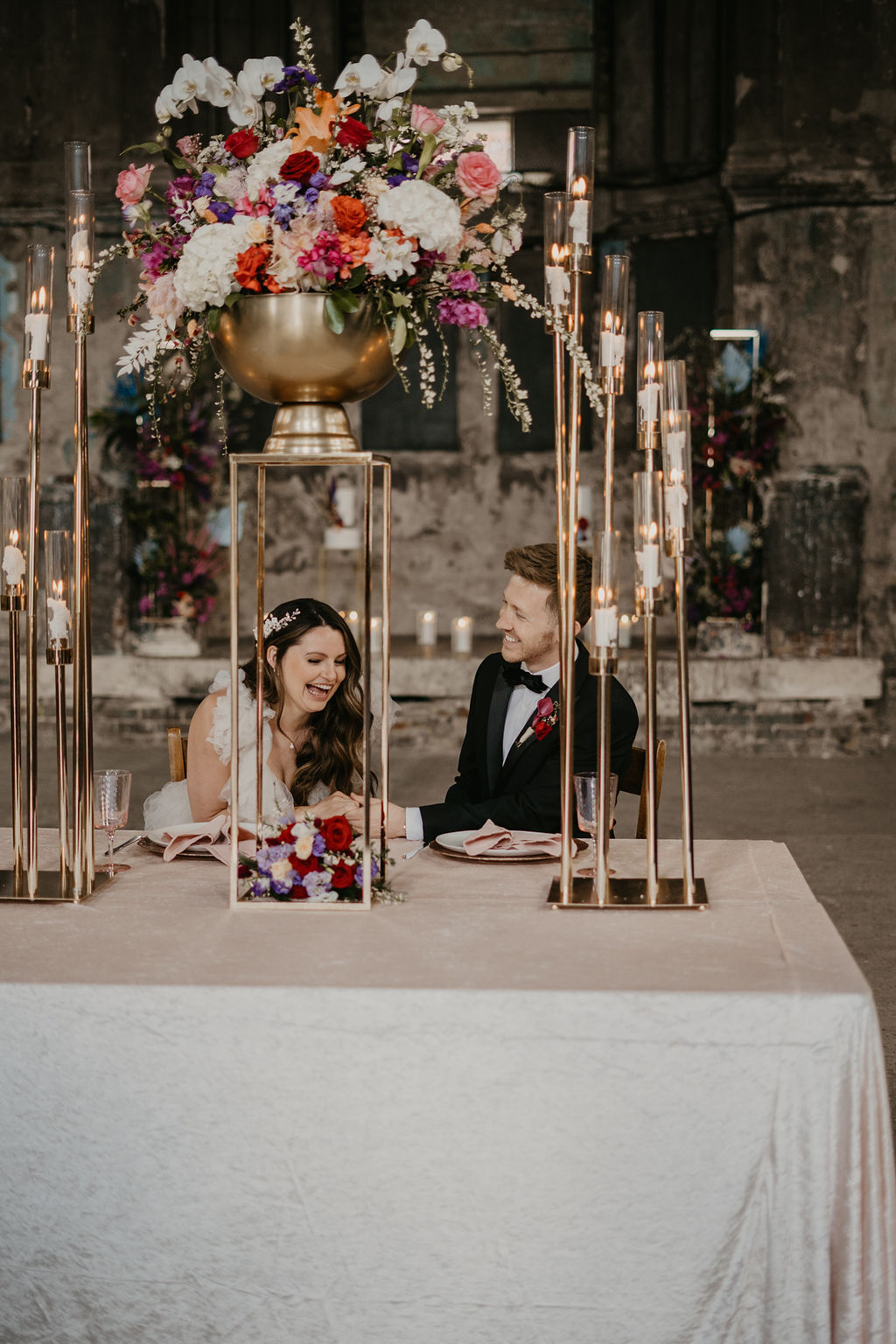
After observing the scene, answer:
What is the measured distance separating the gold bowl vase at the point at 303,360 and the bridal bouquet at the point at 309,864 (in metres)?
0.62

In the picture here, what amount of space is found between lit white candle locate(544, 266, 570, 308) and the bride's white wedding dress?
1.18m

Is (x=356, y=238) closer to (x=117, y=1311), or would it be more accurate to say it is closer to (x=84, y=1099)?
A: (x=84, y=1099)

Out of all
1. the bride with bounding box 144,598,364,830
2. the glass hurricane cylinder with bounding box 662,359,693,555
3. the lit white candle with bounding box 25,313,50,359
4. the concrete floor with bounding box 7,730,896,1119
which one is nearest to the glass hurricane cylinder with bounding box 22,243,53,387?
the lit white candle with bounding box 25,313,50,359

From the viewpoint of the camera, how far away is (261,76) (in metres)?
2.17

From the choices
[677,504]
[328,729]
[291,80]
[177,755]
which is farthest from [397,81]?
[177,755]

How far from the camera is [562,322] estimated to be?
2.28 metres

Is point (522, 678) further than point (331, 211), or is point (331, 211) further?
Answer: point (522, 678)

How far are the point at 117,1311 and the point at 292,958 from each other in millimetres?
534

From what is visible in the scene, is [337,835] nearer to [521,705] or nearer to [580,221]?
[580,221]

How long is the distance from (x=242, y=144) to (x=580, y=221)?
56 centimetres

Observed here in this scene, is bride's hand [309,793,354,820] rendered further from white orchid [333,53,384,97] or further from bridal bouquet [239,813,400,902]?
white orchid [333,53,384,97]

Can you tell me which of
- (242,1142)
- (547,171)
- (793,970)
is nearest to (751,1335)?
(793,970)

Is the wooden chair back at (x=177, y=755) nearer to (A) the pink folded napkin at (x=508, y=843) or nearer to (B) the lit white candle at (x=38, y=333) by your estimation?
(A) the pink folded napkin at (x=508, y=843)

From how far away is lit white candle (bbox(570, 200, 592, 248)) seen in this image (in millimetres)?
2229
